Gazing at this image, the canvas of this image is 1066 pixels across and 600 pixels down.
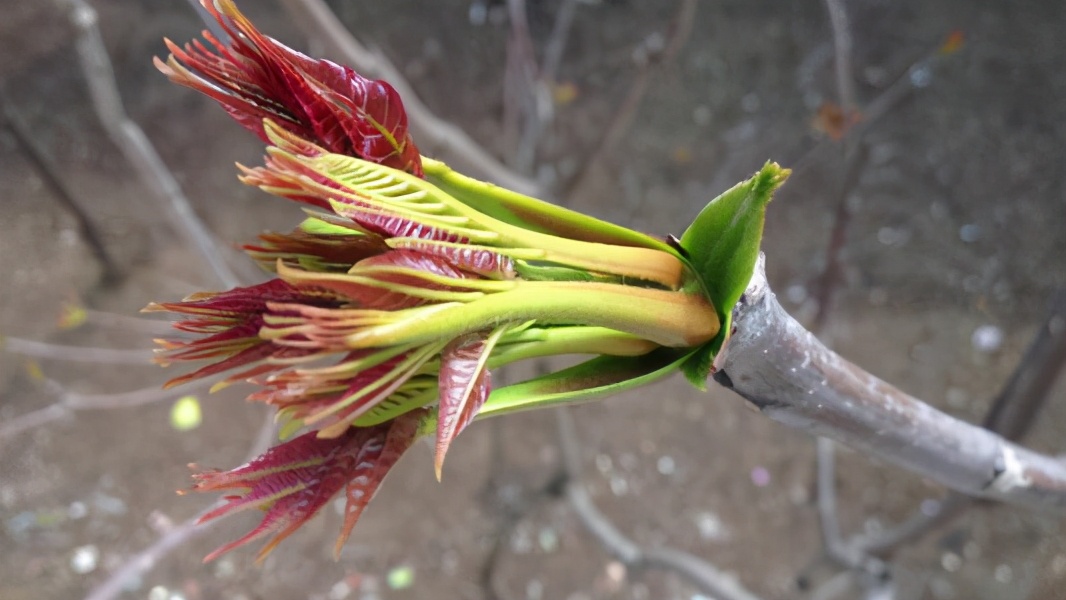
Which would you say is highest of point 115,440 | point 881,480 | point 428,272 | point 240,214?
point 428,272

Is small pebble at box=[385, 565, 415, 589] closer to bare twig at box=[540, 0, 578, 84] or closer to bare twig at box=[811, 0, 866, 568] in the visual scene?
bare twig at box=[811, 0, 866, 568]

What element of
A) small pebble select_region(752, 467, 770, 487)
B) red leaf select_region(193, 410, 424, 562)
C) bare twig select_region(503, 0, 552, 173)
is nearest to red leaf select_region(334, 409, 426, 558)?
red leaf select_region(193, 410, 424, 562)

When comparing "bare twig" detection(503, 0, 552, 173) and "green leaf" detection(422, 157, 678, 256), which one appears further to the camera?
"bare twig" detection(503, 0, 552, 173)

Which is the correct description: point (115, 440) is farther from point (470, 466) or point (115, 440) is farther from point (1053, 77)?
point (1053, 77)

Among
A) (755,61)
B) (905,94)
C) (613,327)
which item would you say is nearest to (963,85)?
(905,94)

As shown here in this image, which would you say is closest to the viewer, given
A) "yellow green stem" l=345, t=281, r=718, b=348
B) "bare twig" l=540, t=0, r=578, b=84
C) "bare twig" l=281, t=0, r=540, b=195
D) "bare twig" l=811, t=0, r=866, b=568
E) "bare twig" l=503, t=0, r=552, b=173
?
"yellow green stem" l=345, t=281, r=718, b=348

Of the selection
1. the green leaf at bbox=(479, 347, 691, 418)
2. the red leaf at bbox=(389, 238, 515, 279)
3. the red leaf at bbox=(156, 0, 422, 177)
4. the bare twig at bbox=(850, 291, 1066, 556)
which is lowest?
the bare twig at bbox=(850, 291, 1066, 556)

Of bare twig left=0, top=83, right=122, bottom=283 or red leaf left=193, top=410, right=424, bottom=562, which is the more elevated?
red leaf left=193, top=410, right=424, bottom=562
